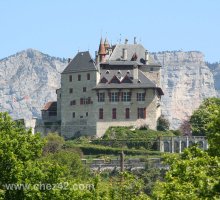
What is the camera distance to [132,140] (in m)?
104

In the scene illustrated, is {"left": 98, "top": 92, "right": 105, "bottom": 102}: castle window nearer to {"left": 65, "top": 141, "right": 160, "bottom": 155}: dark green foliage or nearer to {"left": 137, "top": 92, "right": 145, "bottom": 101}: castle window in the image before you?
{"left": 137, "top": 92, "right": 145, "bottom": 101}: castle window

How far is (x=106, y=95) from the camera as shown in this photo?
359ft

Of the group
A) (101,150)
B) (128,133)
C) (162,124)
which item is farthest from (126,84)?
(101,150)

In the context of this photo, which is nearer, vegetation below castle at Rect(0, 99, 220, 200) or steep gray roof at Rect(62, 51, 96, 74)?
vegetation below castle at Rect(0, 99, 220, 200)

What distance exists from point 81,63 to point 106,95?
5.16 metres

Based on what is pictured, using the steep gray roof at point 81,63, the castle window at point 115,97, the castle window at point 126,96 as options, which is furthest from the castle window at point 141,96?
the steep gray roof at point 81,63

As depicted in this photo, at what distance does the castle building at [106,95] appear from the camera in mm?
108625

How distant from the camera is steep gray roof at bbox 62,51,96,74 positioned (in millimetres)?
111125

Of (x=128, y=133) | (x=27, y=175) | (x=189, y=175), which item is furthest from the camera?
(x=128, y=133)

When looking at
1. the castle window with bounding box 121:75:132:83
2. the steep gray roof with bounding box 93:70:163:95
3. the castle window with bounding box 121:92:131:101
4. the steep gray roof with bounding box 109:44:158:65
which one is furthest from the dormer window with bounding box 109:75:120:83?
the steep gray roof with bounding box 109:44:158:65

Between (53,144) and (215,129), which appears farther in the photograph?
(53,144)

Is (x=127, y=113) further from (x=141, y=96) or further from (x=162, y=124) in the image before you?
(x=162, y=124)

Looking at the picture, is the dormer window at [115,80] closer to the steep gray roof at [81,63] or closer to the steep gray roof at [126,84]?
the steep gray roof at [126,84]

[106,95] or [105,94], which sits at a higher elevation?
[105,94]
